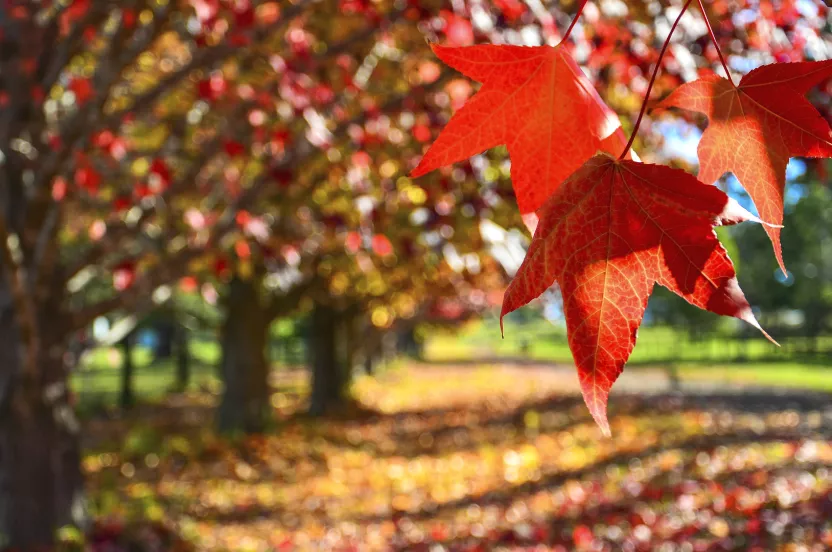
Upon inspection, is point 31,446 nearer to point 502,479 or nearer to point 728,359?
point 502,479

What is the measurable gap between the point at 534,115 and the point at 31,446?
6.04 m

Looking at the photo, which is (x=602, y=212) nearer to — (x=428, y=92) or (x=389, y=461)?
(x=428, y=92)

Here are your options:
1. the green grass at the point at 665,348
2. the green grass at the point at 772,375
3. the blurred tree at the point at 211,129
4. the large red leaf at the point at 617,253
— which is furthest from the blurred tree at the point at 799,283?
the large red leaf at the point at 617,253

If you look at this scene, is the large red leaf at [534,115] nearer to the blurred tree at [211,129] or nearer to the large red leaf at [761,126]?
the large red leaf at [761,126]

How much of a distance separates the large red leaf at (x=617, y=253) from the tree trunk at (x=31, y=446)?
19.0 feet

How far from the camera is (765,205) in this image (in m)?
A: 1.00

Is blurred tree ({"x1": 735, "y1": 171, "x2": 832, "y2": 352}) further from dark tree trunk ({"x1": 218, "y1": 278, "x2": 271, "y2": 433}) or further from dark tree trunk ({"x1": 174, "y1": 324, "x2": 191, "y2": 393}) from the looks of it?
dark tree trunk ({"x1": 174, "y1": 324, "x2": 191, "y2": 393})

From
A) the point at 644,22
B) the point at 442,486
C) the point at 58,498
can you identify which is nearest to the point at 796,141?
the point at 644,22

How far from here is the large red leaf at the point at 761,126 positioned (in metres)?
1.00

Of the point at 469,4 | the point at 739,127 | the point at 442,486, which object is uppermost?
the point at 469,4

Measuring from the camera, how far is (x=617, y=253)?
2.99 ft

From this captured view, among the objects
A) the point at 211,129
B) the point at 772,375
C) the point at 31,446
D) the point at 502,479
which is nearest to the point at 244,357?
the point at 502,479

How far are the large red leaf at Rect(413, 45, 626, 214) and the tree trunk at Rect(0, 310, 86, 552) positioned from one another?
18.7 feet

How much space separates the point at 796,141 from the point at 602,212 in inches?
13.2
